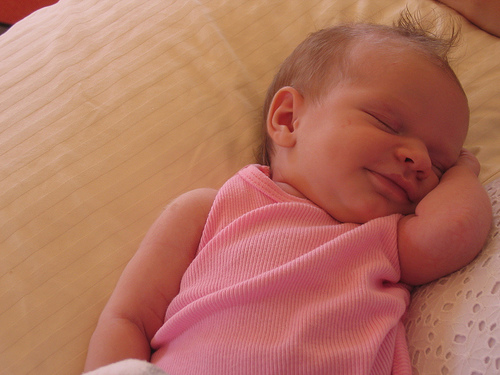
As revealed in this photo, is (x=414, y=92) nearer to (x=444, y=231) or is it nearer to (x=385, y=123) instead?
(x=385, y=123)

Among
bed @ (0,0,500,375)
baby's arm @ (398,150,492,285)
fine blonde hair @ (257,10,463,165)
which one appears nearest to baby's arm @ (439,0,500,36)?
bed @ (0,0,500,375)

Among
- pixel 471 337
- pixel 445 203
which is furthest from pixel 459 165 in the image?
pixel 471 337

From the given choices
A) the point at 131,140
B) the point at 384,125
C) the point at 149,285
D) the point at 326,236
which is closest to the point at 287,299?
the point at 326,236

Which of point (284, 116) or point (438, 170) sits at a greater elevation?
point (284, 116)

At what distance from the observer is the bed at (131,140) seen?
2.59 feet

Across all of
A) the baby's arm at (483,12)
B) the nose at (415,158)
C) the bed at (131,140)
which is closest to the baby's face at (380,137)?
the nose at (415,158)

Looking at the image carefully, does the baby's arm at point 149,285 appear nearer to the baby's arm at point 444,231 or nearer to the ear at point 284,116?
the ear at point 284,116

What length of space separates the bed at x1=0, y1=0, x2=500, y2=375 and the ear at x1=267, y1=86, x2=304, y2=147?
13 centimetres

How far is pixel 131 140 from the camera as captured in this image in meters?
1.01

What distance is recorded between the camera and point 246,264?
31.4 inches

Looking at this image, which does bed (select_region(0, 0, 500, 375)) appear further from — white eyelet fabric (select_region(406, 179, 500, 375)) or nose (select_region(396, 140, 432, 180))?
nose (select_region(396, 140, 432, 180))

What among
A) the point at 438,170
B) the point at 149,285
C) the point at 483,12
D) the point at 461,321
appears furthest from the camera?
the point at 483,12

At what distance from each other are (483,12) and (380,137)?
0.80 metres

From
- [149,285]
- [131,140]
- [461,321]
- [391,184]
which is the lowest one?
[461,321]
